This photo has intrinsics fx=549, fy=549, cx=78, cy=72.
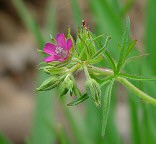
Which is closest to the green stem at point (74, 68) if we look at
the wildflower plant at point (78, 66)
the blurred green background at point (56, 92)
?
the wildflower plant at point (78, 66)

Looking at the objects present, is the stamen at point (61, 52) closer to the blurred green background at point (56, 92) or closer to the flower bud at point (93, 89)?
the flower bud at point (93, 89)

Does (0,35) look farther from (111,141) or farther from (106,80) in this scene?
(106,80)

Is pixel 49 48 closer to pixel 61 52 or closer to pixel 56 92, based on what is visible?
pixel 61 52

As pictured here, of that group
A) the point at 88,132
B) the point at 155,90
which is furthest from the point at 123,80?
the point at 88,132

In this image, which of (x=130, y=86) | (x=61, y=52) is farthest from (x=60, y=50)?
(x=130, y=86)

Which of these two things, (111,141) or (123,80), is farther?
(111,141)

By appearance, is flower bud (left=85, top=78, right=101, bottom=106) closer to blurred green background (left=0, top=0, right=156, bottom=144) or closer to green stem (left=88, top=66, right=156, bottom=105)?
green stem (left=88, top=66, right=156, bottom=105)


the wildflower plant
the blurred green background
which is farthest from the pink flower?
the blurred green background
